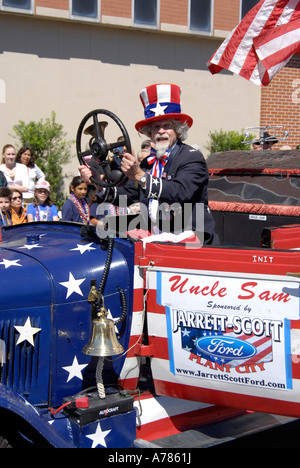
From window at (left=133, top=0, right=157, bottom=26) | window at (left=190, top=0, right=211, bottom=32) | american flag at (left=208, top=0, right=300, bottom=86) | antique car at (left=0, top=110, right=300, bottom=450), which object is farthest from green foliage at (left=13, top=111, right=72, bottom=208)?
antique car at (left=0, top=110, right=300, bottom=450)

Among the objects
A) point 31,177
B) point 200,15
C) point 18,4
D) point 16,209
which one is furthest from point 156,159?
point 200,15

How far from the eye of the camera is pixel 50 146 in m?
10.9

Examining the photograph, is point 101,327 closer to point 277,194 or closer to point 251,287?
point 251,287

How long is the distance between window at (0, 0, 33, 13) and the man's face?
773cm

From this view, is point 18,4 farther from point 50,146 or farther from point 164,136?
point 164,136

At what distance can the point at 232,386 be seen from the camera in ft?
9.60

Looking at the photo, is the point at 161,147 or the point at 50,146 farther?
the point at 50,146

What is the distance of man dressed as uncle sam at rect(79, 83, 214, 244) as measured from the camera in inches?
137

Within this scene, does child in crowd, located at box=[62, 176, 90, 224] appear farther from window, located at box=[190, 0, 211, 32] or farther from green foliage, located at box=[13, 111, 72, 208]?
window, located at box=[190, 0, 211, 32]

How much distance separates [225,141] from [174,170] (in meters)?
9.04

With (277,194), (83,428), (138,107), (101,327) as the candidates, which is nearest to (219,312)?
(101,327)

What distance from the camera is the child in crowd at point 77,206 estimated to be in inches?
253

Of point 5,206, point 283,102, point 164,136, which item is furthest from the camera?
point 283,102

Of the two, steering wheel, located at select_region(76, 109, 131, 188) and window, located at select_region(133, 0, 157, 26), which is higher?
window, located at select_region(133, 0, 157, 26)
